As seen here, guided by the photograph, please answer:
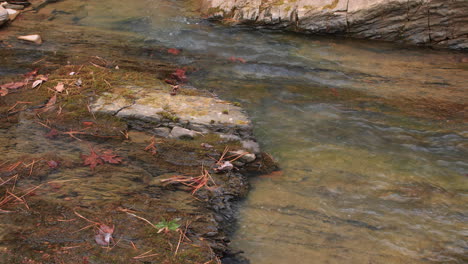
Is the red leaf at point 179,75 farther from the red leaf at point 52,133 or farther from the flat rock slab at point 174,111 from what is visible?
the red leaf at point 52,133

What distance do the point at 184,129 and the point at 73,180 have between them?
4.39 ft

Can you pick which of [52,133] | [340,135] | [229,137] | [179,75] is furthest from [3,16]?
[340,135]

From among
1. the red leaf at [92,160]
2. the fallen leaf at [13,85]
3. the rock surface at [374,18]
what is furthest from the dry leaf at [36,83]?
the rock surface at [374,18]

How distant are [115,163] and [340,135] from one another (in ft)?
9.23

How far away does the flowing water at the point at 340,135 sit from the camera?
3201 mm

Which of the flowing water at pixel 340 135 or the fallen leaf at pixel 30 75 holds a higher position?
the fallen leaf at pixel 30 75

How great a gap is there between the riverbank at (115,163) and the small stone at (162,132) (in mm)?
15

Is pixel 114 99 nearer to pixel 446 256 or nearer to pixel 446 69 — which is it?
pixel 446 256

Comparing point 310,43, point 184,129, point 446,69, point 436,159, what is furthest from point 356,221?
point 310,43

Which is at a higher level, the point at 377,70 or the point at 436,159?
the point at 377,70

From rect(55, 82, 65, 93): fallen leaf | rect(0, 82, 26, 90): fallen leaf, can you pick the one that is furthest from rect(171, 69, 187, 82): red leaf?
rect(0, 82, 26, 90): fallen leaf

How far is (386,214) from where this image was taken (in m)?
3.49

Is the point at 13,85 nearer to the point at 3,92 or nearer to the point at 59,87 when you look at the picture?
the point at 3,92

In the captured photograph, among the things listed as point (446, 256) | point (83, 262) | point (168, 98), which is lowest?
point (446, 256)
